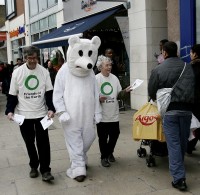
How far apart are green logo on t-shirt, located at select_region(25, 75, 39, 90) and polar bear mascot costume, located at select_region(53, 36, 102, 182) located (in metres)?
0.25

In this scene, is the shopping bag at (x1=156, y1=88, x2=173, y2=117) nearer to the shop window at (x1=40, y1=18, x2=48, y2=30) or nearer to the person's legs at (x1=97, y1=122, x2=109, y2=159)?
the person's legs at (x1=97, y1=122, x2=109, y2=159)

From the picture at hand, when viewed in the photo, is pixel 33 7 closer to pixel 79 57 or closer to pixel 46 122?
pixel 79 57

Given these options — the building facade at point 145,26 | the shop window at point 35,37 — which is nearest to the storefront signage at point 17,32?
the shop window at point 35,37

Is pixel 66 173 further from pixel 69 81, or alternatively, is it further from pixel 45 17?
pixel 45 17

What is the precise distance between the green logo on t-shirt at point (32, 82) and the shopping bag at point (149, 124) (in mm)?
1423

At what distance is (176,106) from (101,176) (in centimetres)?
142

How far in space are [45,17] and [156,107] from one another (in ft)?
47.8

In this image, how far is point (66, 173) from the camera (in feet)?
16.1

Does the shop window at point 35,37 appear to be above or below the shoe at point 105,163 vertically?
above

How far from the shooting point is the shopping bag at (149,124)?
466cm

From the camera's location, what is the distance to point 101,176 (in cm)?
477

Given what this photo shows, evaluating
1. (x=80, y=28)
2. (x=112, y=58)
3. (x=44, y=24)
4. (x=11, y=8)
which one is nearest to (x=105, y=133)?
(x=112, y=58)

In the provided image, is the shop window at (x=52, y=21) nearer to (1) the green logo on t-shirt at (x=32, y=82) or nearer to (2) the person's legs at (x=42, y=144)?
(1) the green logo on t-shirt at (x=32, y=82)

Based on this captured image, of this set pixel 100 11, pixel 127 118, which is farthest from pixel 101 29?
pixel 127 118
